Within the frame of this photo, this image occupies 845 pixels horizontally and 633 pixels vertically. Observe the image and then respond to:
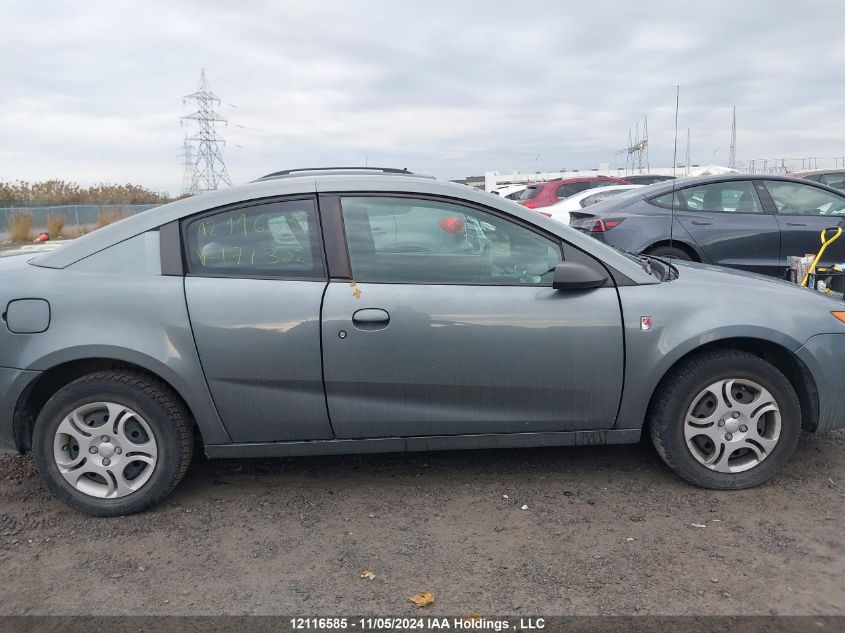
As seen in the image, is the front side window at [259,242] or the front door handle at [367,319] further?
the front side window at [259,242]

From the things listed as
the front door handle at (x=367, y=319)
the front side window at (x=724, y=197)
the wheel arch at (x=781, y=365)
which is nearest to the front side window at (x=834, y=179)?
the front side window at (x=724, y=197)

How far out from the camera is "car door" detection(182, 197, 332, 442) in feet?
11.1

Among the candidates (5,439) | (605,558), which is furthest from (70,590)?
(605,558)

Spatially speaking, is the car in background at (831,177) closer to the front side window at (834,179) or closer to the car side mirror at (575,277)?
the front side window at (834,179)

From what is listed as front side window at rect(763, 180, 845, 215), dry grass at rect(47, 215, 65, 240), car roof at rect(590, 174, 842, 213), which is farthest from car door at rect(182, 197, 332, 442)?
dry grass at rect(47, 215, 65, 240)

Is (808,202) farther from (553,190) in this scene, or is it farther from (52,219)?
(52,219)

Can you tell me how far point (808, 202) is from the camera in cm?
769

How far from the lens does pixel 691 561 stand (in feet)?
9.84

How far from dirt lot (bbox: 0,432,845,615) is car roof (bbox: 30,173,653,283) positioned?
3.93 feet

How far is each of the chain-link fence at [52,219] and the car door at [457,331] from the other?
75.0 feet

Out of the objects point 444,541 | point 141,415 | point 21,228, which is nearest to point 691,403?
point 444,541

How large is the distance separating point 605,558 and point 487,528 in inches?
21.8

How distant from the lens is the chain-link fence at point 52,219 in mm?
A: 25078

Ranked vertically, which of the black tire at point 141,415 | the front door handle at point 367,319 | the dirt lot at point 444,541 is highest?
the front door handle at point 367,319
